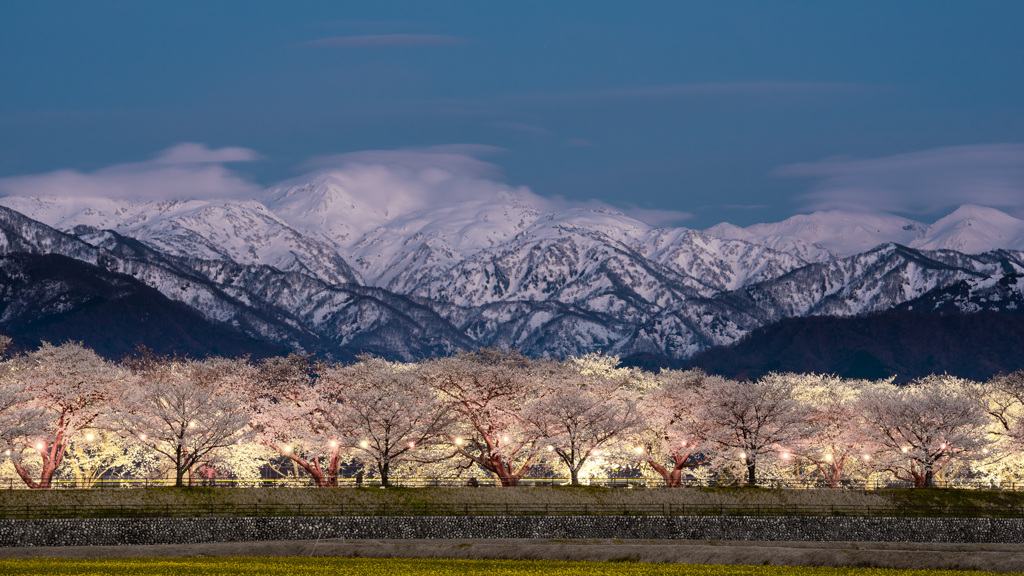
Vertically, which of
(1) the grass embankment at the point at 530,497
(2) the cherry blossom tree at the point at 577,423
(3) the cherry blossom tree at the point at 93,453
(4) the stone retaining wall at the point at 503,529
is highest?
(2) the cherry blossom tree at the point at 577,423

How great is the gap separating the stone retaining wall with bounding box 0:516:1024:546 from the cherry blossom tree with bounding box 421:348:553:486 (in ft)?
60.2

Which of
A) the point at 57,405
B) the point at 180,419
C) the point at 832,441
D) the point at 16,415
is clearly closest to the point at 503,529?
the point at 180,419

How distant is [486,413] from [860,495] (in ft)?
112

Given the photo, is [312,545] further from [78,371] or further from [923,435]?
[923,435]

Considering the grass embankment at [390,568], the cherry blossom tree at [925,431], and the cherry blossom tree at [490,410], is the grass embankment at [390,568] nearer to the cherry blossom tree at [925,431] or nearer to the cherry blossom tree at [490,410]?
the cherry blossom tree at [490,410]

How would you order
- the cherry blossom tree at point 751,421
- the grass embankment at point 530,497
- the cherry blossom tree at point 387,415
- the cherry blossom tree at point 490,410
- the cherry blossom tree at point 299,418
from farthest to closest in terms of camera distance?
the cherry blossom tree at point 751,421 < the cherry blossom tree at point 490,410 < the cherry blossom tree at point 299,418 < the cherry blossom tree at point 387,415 < the grass embankment at point 530,497

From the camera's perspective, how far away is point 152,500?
7138 cm

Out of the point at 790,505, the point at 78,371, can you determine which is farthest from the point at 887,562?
the point at 78,371

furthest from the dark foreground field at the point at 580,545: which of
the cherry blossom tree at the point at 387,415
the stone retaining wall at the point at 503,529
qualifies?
the cherry blossom tree at the point at 387,415

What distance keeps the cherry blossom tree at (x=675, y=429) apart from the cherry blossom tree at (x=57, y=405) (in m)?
52.5

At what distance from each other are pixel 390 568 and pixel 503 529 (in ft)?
73.6

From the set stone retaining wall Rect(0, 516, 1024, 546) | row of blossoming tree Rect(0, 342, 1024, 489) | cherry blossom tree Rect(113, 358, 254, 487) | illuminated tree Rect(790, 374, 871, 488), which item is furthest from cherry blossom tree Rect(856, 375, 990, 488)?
cherry blossom tree Rect(113, 358, 254, 487)

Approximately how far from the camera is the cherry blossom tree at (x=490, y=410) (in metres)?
94.8

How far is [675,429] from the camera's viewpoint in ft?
322
